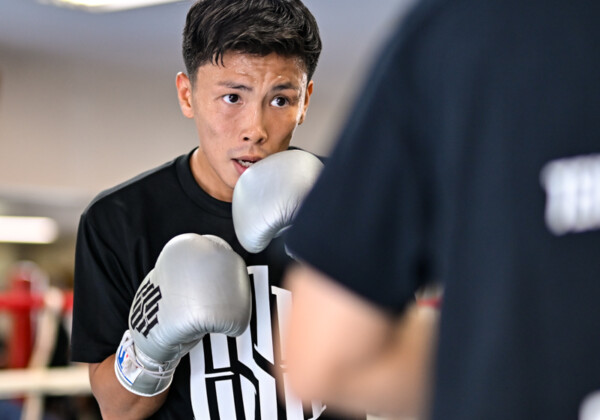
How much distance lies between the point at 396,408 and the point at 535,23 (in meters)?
0.26

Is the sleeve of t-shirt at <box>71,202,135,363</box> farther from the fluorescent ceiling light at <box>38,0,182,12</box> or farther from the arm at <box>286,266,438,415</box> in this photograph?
the fluorescent ceiling light at <box>38,0,182,12</box>

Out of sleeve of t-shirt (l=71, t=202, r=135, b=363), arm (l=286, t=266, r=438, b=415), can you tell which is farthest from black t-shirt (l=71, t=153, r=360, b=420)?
arm (l=286, t=266, r=438, b=415)

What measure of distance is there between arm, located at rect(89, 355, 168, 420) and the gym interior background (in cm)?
286

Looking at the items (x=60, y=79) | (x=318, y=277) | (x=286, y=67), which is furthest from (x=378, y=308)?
(x=60, y=79)

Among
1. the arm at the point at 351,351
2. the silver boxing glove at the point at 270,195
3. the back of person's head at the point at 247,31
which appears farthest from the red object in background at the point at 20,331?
the arm at the point at 351,351

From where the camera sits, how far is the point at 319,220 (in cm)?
47

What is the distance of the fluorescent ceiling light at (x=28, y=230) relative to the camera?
573cm

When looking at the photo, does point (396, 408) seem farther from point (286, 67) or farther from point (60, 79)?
point (60, 79)

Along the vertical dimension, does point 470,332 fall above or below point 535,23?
below

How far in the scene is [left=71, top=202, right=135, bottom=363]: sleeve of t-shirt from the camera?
139 centimetres

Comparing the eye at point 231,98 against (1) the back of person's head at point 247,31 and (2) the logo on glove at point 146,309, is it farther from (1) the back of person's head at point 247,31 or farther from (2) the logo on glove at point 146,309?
(2) the logo on glove at point 146,309

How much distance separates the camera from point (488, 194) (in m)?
0.44

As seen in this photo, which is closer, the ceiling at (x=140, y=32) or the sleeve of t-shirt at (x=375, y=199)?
the sleeve of t-shirt at (x=375, y=199)

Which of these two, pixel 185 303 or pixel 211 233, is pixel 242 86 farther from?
pixel 185 303
